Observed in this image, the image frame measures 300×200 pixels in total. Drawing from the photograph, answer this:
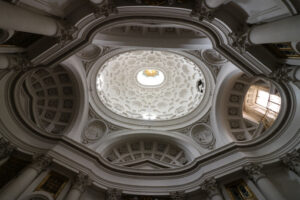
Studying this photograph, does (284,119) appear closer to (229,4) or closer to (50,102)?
(229,4)

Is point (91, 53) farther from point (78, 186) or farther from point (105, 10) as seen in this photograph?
point (78, 186)

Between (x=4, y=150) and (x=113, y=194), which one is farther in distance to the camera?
(x=113, y=194)

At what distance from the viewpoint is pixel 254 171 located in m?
12.1

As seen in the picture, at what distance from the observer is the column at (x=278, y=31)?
21.9ft

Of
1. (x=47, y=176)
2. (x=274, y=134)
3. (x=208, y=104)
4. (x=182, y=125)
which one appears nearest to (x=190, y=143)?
(x=182, y=125)

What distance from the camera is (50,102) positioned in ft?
55.6

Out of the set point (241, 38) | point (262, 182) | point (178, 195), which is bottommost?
point (262, 182)

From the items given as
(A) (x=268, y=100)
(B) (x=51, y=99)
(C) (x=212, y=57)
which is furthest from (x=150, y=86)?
(A) (x=268, y=100)

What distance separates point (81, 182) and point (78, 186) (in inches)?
10.8

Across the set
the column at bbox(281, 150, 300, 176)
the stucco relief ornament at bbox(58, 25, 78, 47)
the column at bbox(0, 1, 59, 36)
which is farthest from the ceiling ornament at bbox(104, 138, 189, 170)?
the column at bbox(0, 1, 59, 36)

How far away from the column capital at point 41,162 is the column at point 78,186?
194cm

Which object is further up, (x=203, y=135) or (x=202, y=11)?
(x=203, y=135)

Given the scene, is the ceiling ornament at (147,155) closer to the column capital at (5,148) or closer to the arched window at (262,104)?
the arched window at (262,104)

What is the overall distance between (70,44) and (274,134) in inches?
512
